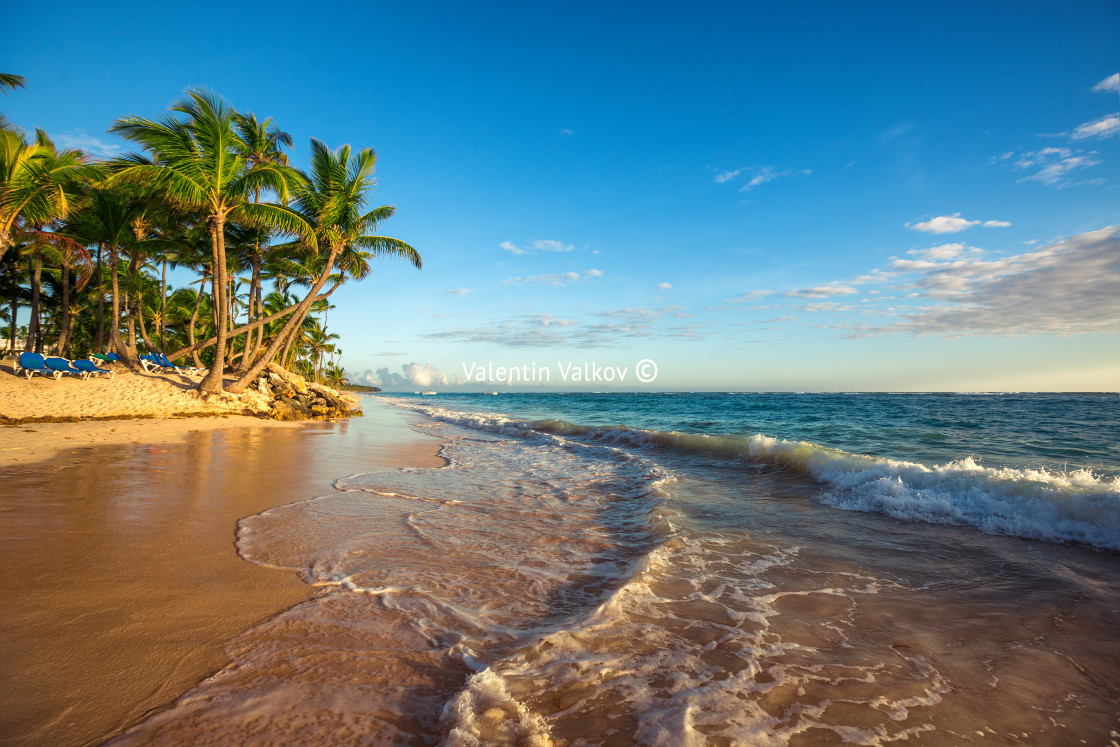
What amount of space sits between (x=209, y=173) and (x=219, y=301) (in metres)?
4.48

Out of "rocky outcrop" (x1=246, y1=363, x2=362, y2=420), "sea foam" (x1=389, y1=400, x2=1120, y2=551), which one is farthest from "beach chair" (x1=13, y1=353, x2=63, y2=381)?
"sea foam" (x1=389, y1=400, x2=1120, y2=551)

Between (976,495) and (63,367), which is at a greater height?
(63,367)

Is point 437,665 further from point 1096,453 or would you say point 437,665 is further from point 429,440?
point 1096,453

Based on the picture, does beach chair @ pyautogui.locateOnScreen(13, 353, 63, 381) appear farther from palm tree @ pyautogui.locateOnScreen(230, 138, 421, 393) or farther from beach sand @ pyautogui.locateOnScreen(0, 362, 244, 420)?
palm tree @ pyautogui.locateOnScreen(230, 138, 421, 393)

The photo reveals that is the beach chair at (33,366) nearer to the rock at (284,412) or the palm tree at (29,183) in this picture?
the palm tree at (29,183)

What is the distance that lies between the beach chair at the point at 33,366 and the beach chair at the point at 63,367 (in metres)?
0.10

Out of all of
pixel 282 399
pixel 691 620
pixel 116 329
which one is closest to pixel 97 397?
pixel 116 329

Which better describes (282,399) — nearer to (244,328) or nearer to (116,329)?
(244,328)

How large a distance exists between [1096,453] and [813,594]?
13243mm

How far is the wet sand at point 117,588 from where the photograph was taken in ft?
7.27

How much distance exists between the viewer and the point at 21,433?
411 inches

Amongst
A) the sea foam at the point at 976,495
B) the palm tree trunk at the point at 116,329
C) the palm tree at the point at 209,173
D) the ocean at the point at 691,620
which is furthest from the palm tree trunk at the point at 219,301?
the sea foam at the point at 976,495

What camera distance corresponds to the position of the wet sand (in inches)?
87.3

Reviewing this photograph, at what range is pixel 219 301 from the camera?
17547 millimetres
